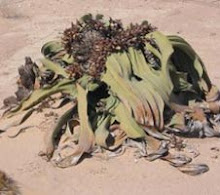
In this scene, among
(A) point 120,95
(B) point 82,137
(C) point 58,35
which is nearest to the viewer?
(B) point 82,137

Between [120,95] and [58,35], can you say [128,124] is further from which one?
[58,35]

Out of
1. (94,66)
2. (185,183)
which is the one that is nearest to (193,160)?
(185,183)

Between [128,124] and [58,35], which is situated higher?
[58,35]

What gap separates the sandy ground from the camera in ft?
19.2

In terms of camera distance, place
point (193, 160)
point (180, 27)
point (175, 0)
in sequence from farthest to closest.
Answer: point (175, 0)
point (180, 27)
point (193, 160)

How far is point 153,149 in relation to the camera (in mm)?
6215

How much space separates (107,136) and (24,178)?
2.81ft

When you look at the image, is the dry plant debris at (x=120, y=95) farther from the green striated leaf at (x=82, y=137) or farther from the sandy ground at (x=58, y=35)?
the sandy ground at (x=58, y=35)

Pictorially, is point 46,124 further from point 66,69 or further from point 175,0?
point 175,0

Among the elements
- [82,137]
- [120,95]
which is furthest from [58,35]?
[82,137]

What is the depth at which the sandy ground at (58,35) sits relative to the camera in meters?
5.87

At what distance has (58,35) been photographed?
31.7 feet

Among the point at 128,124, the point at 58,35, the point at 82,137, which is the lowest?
the point at 82,137

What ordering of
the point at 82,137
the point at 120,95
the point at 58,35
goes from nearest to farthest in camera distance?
the point at 82,137 < the point at 120,95 < the point at 58,35
